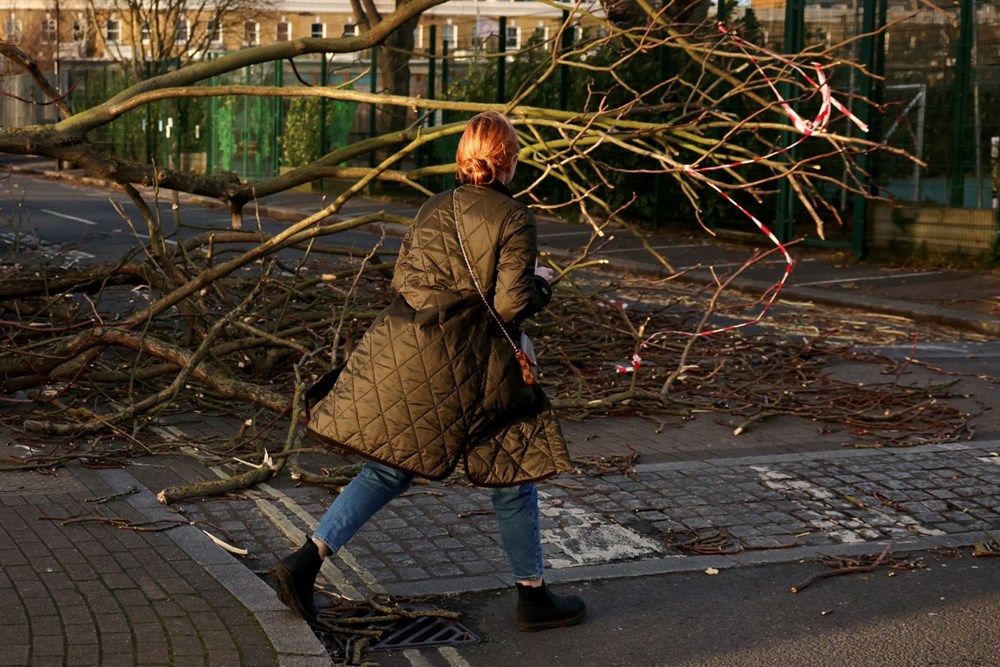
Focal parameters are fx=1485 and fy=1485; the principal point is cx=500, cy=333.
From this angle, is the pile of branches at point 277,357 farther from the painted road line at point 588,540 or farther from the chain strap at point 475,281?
the chain strap at point 475,281

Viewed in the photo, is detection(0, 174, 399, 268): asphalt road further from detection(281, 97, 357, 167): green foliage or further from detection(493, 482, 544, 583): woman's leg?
detection(493, 482, 544, 583): woman's leg

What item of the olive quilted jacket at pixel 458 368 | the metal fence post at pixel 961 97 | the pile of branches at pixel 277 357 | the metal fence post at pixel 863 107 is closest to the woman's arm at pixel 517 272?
the olive quilted jacket at pixel 458 368

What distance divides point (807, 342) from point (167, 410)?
4812 mm

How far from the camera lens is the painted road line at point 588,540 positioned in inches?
230

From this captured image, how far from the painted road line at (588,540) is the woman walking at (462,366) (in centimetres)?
84

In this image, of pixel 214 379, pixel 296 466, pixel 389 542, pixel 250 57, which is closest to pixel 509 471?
pixel 389 542

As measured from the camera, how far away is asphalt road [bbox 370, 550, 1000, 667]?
15.8 ft

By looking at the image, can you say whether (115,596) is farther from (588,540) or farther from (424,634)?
(588,540)

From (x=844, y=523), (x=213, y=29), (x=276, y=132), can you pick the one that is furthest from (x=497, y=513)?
(x=213, y=29)

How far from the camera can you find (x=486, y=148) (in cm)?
490

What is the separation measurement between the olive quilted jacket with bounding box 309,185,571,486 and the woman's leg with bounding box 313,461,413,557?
0.18 metres

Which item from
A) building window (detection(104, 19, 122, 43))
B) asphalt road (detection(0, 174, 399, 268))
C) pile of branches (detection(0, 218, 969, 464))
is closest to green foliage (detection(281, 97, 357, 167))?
asphalt road (detection(0, 174, 399, 268))

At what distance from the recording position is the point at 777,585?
559cm

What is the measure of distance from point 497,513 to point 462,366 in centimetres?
55
